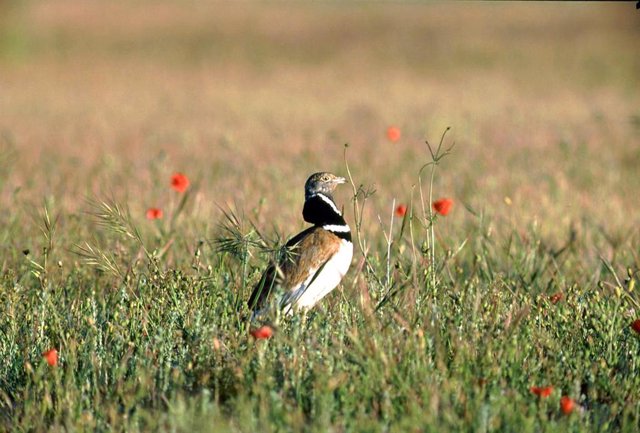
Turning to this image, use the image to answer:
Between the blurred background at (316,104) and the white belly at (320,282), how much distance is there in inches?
43.0

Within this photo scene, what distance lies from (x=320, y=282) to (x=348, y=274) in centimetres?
129

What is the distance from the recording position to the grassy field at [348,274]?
12.8 feet

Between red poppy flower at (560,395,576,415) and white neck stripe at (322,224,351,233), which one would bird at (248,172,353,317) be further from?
red poppy flower at (560,395,576,415)

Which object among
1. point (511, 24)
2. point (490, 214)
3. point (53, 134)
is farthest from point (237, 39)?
point (490, 214)

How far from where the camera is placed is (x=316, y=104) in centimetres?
2070

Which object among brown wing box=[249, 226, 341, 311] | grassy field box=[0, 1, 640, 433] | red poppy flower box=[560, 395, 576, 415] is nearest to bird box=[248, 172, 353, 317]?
brown wing box=[249, 226, 341, 311]

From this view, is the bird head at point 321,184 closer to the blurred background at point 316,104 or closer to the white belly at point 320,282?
the white belly at point 320,282

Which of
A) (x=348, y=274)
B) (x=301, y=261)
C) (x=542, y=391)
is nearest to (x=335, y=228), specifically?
(x=301, y=261)

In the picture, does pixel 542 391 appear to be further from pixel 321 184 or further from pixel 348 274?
pixel 348 274

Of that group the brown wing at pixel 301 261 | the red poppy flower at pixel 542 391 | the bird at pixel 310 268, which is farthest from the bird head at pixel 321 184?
the red poppy flower at pixel 542 391

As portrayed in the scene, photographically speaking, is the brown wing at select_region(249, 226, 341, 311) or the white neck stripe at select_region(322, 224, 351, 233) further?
the white neck stripe at select_region(322, 224, 351, 233)

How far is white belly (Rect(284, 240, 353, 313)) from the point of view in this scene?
5031 millimetres

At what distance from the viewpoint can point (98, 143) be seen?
13953 mm

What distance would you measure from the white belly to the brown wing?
28 millimetres
